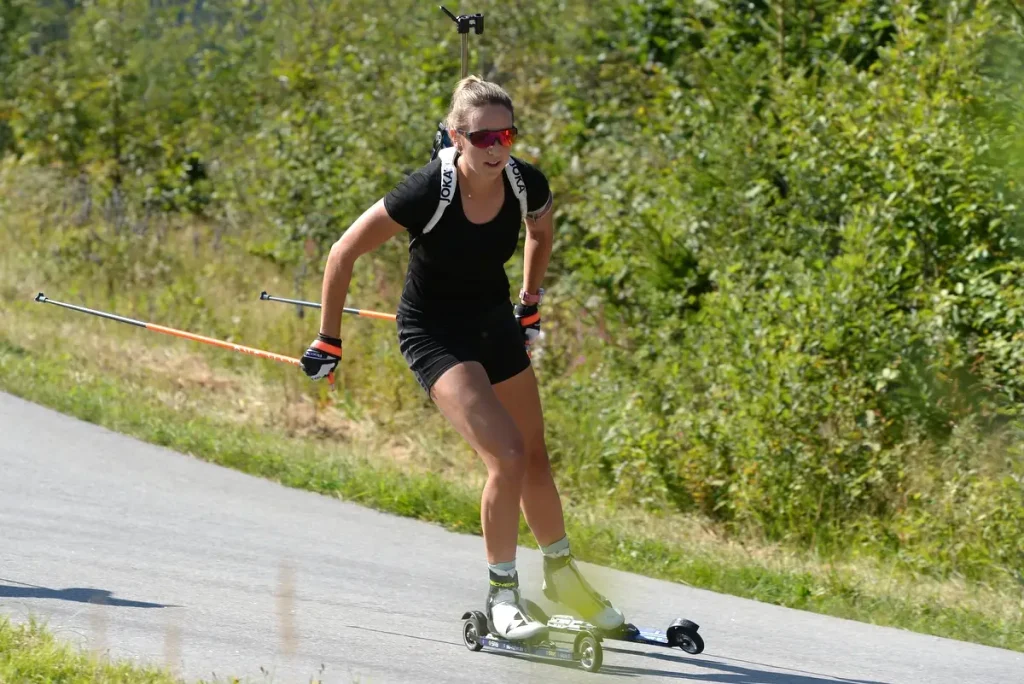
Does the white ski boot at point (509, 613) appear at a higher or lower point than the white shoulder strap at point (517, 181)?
lower

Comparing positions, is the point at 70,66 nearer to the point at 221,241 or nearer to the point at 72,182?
the point at 72,182

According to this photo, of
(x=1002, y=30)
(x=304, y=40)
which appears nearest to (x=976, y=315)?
(x=1002, y=30)

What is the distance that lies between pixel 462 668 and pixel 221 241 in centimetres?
1213

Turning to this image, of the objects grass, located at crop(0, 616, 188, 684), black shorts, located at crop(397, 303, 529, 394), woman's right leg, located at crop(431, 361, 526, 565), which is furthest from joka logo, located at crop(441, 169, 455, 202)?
grass, located at crop(0, 616, 188, 684)

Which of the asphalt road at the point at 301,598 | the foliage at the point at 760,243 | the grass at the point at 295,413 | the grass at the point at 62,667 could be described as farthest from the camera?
the foliage at the point at 760,243

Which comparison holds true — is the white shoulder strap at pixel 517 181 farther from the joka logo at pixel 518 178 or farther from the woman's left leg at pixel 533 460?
the woman's left leg at pixel 533 460

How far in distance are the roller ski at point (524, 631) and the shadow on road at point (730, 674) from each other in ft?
0.58

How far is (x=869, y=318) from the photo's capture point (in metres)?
9.09

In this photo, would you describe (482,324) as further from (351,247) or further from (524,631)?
(524,631)

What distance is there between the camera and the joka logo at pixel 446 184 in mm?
4977

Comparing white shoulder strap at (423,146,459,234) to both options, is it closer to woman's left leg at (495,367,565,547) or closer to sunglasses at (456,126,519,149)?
sunglasses at (456,126,519,149)

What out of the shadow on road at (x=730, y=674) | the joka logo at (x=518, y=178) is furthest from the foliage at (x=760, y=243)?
the joka logo at (x=518, y=178)

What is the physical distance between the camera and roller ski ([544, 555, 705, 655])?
5238 millimetres

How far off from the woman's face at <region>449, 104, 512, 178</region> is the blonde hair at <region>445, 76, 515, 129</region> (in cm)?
2
